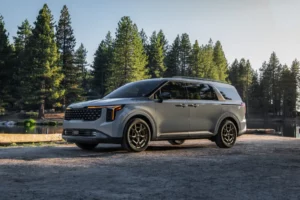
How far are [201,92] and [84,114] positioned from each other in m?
3.66

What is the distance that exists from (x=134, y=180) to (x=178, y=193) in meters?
1.05

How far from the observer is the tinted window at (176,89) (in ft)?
34.5

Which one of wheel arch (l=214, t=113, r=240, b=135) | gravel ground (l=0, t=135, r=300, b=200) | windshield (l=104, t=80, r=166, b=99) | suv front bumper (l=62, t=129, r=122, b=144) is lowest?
gravel ground (l=0, t=135, r=300, b=200)

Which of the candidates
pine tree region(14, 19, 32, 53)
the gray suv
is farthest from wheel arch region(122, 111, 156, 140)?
pine tree region(14, 19, 32, 53)

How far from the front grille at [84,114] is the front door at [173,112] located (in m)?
1.60

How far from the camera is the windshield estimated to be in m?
10.2

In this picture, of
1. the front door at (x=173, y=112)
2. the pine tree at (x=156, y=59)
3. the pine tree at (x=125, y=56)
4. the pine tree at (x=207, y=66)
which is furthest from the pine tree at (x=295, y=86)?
the front door at (x=173, y=112)

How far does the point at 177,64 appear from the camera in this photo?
99.2 meters

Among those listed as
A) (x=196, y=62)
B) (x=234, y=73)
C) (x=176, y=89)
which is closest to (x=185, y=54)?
(x=196, y=62)

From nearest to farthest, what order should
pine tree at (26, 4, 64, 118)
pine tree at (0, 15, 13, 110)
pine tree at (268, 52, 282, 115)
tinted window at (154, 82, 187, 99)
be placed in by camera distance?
1. tinted window at (154, 82, 187, 99)
2. pine tree at (26, 4, 64, 118)
3. pine tree at (0, 15, 13, 110)
4. pine tree at (268, 52, 282, 115)

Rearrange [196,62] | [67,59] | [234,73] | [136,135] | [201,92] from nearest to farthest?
[136,135]
[201,92]
[67,59]
[196,62]
[234,73]

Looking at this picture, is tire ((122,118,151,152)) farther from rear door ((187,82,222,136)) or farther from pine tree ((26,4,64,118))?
pine tree ((26,4,64,118))

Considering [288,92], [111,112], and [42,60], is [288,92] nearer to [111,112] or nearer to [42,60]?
[42,60]

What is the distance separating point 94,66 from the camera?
3890 inches
